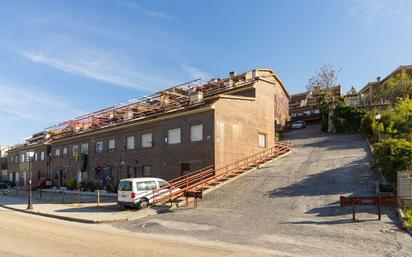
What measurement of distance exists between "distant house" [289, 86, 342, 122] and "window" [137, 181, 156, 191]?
163 feet

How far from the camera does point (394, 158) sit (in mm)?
17938

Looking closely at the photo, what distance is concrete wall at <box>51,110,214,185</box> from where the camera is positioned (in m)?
27.2

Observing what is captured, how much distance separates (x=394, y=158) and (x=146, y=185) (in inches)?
502

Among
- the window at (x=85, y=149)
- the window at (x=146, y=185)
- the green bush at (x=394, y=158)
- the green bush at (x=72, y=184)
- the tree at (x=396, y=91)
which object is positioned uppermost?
the tree at (x=396, y=91)

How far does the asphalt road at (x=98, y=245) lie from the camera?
1028cm

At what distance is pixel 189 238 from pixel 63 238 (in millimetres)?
4238

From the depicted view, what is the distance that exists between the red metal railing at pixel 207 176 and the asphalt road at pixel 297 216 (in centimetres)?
124

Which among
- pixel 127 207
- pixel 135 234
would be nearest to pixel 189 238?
pixel 135 234

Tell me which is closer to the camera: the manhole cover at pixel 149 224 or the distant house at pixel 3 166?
the manhole cover at pixel 149 224

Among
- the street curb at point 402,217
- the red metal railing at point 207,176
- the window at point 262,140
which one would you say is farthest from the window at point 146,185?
the window at point 262,140

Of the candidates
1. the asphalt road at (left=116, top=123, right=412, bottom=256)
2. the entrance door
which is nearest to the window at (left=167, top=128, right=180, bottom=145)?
the entrance door

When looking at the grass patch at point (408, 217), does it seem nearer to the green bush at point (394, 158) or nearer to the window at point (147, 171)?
the green bush at point (394, 158)

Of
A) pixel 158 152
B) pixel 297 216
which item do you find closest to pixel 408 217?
pixel 297 216

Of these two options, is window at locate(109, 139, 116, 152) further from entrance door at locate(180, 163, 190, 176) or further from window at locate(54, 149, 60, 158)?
window at locate(54, 149, 60, 158)
